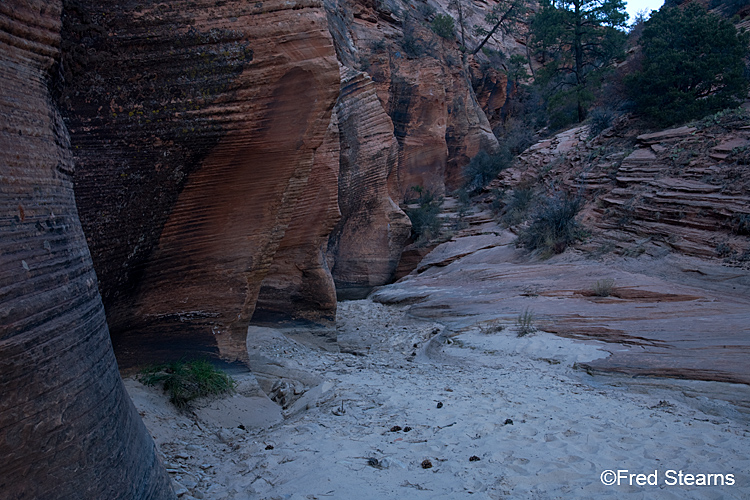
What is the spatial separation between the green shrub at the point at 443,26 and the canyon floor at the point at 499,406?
57.3ft

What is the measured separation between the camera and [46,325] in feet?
6.40

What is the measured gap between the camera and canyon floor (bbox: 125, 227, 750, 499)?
9.55 ft

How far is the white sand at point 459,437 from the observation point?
283 centimetres

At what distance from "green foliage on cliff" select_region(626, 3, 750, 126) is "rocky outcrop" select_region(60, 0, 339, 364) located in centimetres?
1368

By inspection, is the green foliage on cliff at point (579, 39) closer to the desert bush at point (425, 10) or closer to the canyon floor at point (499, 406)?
the desert bush at point (425, 10)

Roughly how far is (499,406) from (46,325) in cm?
354

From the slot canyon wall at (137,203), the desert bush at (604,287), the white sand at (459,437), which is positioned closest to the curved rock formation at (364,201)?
the slot canyon wall at (137,203)

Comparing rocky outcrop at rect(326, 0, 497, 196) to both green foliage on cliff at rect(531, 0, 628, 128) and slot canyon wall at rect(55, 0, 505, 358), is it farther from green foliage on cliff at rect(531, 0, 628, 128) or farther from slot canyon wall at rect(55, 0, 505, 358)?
slot canyon wall at rect(55, 0, 505, 358)

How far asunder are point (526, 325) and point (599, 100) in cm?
1999

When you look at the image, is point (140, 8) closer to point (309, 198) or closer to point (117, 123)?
point (117, 123)

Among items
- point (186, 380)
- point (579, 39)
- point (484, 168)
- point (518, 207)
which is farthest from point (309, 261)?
point (579, 39)

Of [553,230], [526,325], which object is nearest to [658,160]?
[553,230]

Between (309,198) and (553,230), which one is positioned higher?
(309,198)

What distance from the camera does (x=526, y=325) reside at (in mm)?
7156
